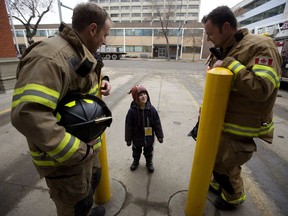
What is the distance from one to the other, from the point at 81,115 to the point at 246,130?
4.73ft

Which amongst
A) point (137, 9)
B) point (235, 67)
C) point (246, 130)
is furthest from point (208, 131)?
point (137, 9)

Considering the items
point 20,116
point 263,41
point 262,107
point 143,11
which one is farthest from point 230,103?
point 143,11

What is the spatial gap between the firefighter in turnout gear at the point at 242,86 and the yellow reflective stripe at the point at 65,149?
130cm

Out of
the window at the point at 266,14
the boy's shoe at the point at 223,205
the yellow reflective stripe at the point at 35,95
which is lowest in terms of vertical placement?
the boy's shoe at the point at 223,205

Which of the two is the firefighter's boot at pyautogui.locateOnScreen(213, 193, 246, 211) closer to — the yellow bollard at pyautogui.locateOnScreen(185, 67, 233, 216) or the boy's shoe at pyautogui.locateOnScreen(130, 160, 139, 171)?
the yellow bollard at pyautogui.locateOnScreen(185, 67, 233, 216)

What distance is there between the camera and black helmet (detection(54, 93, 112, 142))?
3.92 feet

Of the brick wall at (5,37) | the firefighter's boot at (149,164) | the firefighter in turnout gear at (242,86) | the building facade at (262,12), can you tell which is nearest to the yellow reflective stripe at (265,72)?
the firefighter in turnout gear at (242,86)

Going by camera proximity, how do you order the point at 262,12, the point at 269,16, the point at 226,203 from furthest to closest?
the point at 262,12, the point at 269,16, the point at 226,203

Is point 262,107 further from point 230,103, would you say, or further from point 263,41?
point 263,41

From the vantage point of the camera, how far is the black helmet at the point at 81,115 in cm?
120

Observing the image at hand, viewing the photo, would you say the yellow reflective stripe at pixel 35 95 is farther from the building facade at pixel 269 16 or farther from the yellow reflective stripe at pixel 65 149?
the building facade at pixel 269 16

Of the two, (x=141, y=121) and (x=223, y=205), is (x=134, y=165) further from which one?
(x=223, y=205)

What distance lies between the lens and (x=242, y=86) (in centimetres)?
148

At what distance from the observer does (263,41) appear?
5.13 feet
